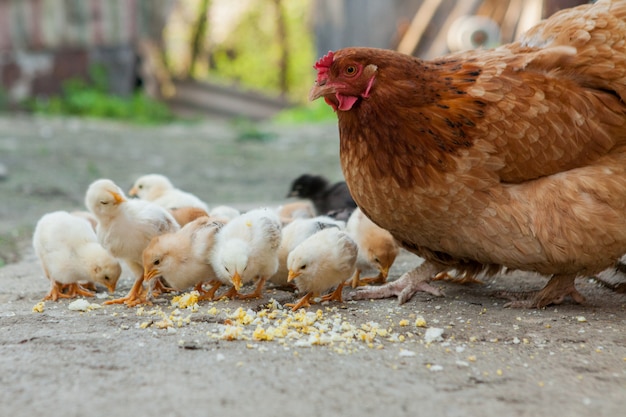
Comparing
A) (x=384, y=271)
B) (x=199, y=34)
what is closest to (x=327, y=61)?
(x=384, y=271)

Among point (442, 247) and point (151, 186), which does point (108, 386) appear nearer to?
point (442, 247)

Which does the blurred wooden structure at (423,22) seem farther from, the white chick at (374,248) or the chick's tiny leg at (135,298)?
the chick's tiny leg at (135,298)

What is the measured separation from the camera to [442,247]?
3383 mm

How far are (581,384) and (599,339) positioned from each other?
1.90 ft

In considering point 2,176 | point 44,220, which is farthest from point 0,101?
point 44,220

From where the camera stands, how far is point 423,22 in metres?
10.5

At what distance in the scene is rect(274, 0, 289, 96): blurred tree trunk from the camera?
17688 mm

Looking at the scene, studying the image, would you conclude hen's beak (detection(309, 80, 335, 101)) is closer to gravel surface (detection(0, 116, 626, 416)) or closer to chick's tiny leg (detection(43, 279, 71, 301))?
gravel surface (detection(0, 116, 626, 416))

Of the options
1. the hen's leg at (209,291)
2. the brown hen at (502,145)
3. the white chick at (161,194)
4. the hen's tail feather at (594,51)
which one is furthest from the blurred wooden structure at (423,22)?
the hen's leg at (209,291)

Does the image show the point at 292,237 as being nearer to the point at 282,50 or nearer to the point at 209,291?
the point at 209,291

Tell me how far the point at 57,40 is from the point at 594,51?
10.3 m

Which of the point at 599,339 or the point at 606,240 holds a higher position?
the point at 606,240

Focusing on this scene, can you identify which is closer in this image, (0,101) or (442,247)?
(442,247)

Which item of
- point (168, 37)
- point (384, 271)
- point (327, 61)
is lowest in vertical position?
point (384, 271)
